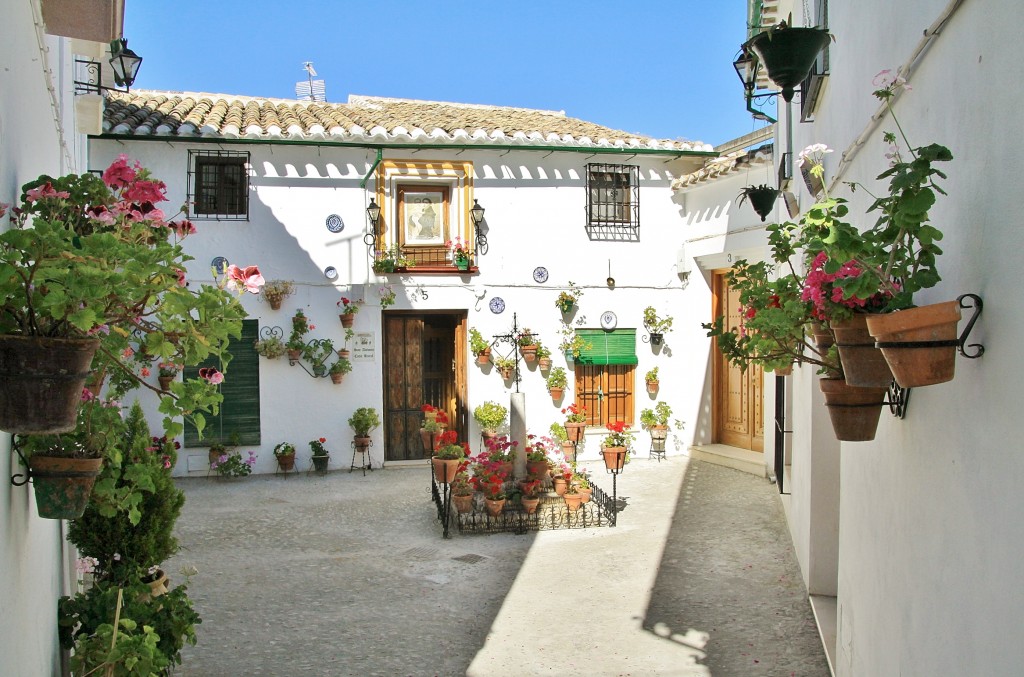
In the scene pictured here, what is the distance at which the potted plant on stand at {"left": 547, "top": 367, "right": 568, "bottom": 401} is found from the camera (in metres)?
13.7

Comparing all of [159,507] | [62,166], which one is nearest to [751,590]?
[159,507]

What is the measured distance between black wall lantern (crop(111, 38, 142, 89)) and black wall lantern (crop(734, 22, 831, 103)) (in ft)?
20.2

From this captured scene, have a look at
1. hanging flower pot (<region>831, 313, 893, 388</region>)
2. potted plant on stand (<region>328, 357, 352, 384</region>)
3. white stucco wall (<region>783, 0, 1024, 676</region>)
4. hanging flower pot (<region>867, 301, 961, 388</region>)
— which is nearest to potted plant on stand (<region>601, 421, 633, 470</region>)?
potted plant on stand (<region>328, 357, 352, 384</region>)

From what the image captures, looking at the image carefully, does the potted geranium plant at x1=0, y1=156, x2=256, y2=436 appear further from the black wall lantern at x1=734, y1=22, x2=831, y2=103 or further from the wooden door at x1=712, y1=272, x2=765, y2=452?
the wooden door at x1=712, y1=272, x2=765, y2=452

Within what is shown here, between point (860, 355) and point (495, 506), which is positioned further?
point (495, 506)

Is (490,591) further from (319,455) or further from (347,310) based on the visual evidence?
(347,310)

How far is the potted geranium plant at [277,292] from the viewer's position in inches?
497

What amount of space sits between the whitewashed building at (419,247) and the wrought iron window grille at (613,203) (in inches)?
1.0

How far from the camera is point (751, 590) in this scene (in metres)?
7.34

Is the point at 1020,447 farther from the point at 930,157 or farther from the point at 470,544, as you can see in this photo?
the point at 470,544

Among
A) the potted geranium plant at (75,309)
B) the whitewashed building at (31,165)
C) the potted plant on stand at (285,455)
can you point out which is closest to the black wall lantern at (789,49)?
the potted geranium plant at (75,309)

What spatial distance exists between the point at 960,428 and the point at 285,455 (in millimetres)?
11435

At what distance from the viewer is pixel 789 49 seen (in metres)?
4.59

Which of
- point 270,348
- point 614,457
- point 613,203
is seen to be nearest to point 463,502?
point 614,457
